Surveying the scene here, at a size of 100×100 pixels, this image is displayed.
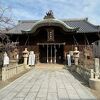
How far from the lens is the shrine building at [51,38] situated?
27.5 m

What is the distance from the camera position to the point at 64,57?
2880 centimetres

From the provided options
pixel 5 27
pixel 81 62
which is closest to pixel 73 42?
pixel 81 62

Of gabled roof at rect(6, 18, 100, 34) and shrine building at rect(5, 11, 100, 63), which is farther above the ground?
gabled roof at rect(6, 18, 100, 34)

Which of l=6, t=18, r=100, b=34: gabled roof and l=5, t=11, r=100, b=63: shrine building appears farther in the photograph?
l=6, t=18, r=100, b=34: gabled roof

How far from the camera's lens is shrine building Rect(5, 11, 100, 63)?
90.2 feet

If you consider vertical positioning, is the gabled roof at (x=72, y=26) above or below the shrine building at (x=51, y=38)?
above

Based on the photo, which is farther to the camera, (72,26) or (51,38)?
(72,26)

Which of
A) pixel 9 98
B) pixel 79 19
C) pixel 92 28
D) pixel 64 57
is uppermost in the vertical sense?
pixel 79 19

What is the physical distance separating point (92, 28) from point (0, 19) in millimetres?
17129

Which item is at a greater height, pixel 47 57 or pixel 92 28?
pixel 92 28

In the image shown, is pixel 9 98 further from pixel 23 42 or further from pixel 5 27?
pixel 23 42

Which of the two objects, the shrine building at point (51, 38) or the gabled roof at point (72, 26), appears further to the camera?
the gabled roof at point (72, 26)

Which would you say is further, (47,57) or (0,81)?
(47,57)

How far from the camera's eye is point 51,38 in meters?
28.5
